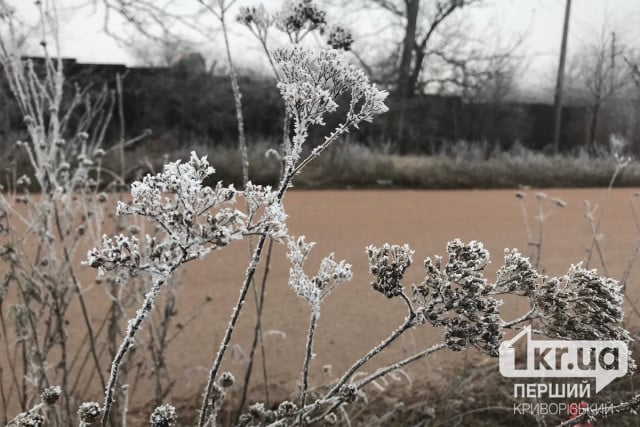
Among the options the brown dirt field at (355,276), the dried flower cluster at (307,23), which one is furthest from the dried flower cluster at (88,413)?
the brown dirt field at (355,276)

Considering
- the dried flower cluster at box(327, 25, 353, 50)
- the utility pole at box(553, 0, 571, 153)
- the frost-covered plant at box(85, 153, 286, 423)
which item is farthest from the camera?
the utility pole at box(553, 0, 571, 153)

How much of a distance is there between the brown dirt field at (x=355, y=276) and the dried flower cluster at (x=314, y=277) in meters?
0.63

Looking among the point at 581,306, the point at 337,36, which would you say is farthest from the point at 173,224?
the point at 337,36

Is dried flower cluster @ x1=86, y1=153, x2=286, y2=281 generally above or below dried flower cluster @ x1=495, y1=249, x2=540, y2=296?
above

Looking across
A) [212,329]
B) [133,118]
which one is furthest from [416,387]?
[133,118]

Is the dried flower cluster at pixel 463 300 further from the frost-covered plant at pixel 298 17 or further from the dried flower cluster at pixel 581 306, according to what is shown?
the frost-covered plant at pixel 298 17

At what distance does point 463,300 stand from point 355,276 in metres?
1.22

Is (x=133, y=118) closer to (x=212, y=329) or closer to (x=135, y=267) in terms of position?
(x=212, y=329)

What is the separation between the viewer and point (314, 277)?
17.7 inches

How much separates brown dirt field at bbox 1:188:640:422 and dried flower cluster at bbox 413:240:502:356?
71 centimetres

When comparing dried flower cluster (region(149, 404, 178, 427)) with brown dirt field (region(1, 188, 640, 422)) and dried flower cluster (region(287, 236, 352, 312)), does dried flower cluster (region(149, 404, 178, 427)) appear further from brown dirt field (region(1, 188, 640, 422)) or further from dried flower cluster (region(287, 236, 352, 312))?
brown dirt field (region(1, 188, 640, 422))

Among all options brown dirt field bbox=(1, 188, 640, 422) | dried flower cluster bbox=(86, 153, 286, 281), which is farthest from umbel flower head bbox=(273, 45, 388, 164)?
brown dirt field bbox=(1, 188, 640, 422)

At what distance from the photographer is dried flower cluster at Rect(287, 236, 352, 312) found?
0.44 metres

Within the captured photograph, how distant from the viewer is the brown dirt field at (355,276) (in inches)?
51.6
